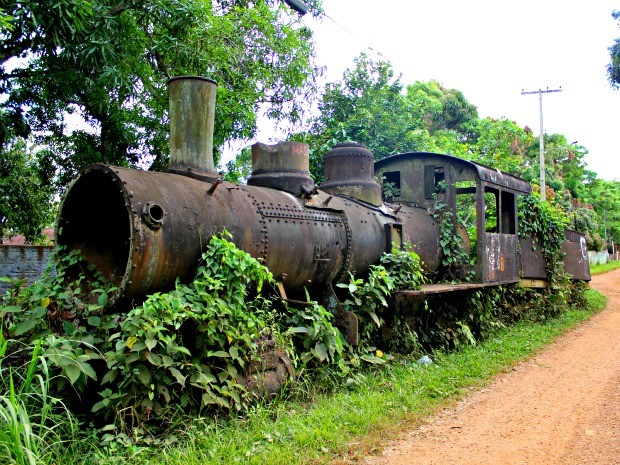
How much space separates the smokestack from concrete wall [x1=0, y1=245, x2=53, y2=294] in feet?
10.5

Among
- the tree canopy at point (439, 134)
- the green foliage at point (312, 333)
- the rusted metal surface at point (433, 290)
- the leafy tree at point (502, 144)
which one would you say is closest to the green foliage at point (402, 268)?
the rusted metal surface at point (433, 290)

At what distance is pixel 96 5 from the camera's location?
7391 millimetres

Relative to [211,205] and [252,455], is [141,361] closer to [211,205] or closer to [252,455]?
[252,455]

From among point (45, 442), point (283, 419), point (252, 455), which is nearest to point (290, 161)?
point (283, 419)

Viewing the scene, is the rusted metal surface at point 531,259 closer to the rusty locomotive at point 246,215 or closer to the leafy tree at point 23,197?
the rusty locomotive at point 246,215

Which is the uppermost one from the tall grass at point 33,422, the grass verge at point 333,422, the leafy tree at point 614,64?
the leafy tree at point 614,64

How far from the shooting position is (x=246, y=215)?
4.84m

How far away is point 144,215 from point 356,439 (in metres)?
2.28

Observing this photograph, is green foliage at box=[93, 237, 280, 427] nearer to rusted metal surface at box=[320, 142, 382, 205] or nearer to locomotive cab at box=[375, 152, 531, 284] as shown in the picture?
rusted metal surface at box=[320, 142, 382, 205]

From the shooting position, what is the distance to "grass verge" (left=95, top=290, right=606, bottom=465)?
3580 mm

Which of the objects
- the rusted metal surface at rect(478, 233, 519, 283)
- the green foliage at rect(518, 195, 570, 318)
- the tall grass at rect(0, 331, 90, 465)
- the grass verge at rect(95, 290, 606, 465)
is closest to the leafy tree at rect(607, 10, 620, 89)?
the green foliage at rect(518, 195, 570, 318)

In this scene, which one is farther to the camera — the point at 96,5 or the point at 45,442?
the point at 96,5

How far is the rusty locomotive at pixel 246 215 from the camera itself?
404 centimetres

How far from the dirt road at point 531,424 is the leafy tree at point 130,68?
5821mm
